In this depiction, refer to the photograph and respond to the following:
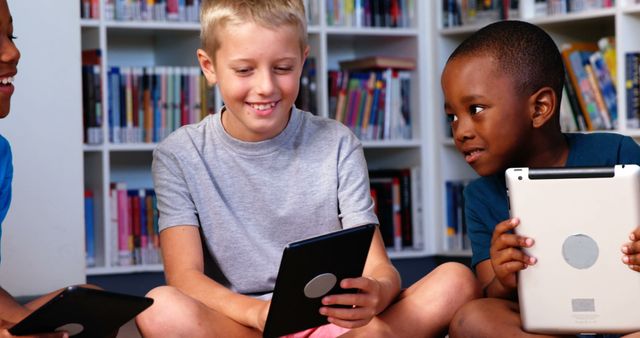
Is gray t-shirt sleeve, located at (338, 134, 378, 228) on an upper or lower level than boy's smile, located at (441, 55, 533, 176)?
lower

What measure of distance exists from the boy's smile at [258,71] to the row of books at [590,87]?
A: 5.60 feet

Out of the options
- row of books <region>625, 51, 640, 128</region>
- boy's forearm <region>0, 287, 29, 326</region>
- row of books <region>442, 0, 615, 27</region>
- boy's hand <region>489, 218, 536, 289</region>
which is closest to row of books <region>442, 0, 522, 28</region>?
row of books <region>442, 0, 615, 27</region>

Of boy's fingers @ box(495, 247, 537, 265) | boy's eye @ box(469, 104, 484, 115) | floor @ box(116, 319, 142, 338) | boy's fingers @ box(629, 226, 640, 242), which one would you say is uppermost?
boy's eye @ box(469, 104, 484, 115)

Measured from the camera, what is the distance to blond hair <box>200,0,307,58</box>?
1.78 metres

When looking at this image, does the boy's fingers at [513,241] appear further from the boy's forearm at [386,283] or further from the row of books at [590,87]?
the row of books at [590,87]

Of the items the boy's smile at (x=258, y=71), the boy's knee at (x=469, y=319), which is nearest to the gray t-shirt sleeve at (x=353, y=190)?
the boy's smile at (x=258, y=71)

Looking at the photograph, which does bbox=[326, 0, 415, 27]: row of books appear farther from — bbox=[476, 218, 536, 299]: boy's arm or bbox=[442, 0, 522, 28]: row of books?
bbox=[476, 218, 536, 299]: boy's arm

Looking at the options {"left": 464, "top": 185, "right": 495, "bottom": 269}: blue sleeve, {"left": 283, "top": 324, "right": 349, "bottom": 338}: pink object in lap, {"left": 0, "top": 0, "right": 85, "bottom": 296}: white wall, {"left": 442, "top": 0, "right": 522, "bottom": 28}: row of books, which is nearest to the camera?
{"left": 283, "top": 324, "right": 349, "bottom": 338}: pink object in lap

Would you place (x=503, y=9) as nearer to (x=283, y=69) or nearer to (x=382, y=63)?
(x=382, y=63)

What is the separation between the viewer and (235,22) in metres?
1.79

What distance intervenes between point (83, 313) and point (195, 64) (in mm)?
2198

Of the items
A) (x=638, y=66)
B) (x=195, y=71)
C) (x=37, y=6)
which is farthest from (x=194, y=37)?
(x=638, y=66)

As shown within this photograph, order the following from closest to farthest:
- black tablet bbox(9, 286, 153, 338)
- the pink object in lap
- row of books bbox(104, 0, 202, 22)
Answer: black tablet bbox(9, 286, 153, 338) < the pink object in lap < row of books bbox(104, 0, 202, 22)

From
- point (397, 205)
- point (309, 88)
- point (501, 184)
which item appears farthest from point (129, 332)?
point (397, 205)
